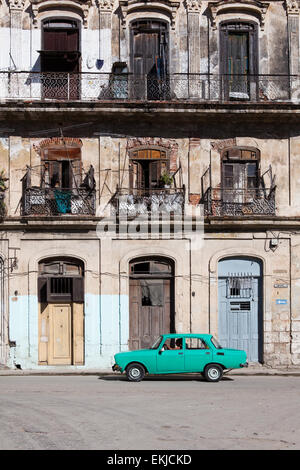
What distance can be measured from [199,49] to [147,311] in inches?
345

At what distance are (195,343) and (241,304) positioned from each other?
5327 millimetres

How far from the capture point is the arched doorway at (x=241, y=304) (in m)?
25.4

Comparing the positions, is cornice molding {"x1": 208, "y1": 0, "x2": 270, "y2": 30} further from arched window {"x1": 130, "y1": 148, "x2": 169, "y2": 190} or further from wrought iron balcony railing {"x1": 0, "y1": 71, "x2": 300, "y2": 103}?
arched window {"x1": 130, "y1": 148, "x2": 169, "y2": 190}

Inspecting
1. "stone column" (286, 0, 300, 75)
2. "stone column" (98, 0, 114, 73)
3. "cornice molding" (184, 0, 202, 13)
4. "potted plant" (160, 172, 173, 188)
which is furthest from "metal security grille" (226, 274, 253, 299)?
"cornice molding" (184, 0, 202, 13)

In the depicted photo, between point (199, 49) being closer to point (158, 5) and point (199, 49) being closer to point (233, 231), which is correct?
point (158, 5)

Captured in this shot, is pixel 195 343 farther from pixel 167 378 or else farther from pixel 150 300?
pixel 150 300

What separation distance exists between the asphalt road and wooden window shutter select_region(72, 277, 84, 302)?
4.61m

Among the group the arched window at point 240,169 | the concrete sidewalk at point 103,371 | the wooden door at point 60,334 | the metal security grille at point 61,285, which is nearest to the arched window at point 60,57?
the arched window at point 240,169

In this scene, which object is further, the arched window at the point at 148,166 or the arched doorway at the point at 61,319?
the arched window at the point at 148,166

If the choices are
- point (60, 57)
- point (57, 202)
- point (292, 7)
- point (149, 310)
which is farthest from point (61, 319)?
point (292, 7)

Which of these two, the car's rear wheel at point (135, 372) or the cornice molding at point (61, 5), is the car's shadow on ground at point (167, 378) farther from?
the cornice molding at point (61, 5)

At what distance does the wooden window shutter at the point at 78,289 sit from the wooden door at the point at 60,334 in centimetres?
45

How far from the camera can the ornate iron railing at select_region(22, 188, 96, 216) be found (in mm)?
24938

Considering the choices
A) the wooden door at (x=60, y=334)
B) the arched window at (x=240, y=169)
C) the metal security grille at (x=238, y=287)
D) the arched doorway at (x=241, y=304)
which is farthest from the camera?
the arched window at (x=240, y=169)
